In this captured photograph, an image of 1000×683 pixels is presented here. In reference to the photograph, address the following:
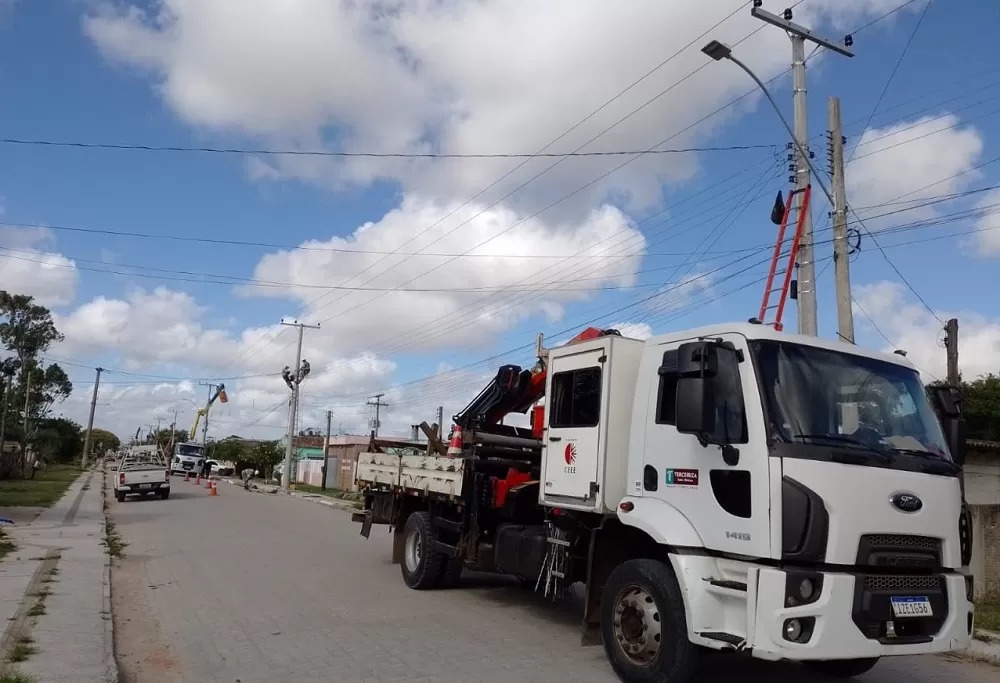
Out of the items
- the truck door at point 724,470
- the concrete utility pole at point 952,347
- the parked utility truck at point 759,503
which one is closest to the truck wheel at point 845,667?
the parked utility truck at point 759,503

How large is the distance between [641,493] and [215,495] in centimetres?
2909

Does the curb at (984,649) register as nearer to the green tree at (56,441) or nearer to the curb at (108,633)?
the curb at (108,633)

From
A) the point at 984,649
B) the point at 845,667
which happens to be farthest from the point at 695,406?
the point at 984,649

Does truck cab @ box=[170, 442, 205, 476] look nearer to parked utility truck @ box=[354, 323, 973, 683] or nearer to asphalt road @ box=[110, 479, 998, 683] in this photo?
asphalt road @ box=[110, 479, 998, 683]

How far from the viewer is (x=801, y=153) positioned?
12.0 meters

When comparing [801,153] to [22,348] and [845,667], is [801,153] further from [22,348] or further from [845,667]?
[22,348]

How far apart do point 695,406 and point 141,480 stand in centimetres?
2717

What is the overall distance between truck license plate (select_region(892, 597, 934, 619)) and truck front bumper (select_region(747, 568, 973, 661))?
28 mm

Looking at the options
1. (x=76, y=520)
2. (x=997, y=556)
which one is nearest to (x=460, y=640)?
(x=997, y=556)

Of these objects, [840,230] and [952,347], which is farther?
[952,347]

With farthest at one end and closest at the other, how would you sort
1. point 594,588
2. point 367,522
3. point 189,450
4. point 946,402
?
1. point 189,450
2. point 367,522
3. point 594,588
4. point 946,402

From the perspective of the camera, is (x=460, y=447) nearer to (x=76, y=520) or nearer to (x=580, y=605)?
(x=580, y=605)

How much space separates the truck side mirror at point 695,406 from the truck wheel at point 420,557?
5410 mm

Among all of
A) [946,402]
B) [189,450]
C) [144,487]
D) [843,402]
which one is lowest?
[144,487]
